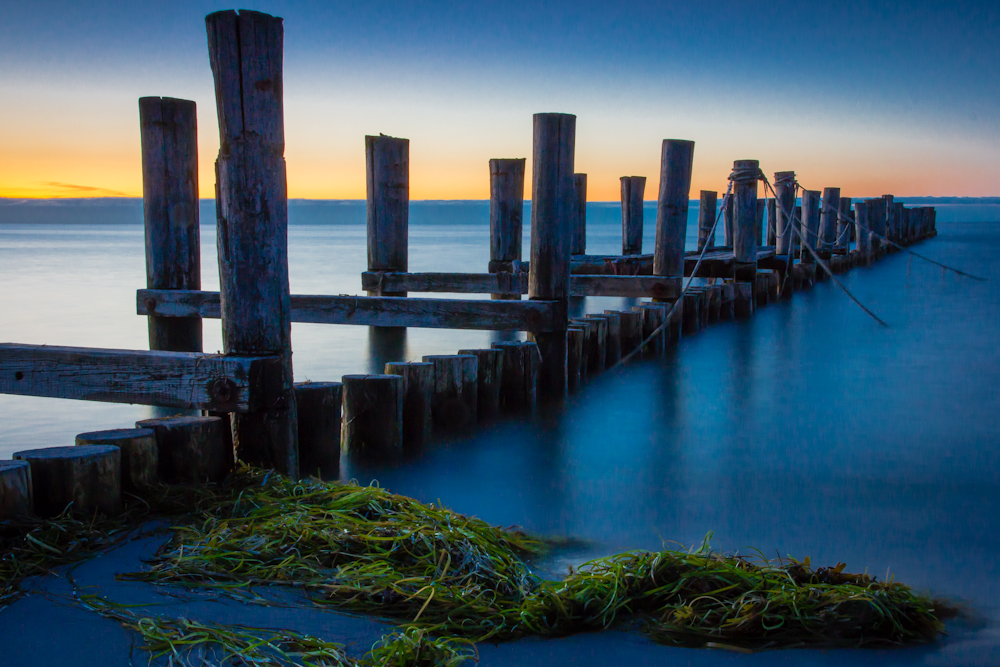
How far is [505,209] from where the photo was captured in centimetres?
1222

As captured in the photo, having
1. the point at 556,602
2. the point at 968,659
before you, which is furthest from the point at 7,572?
the point at 968,659

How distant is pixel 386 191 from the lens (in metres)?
9.75

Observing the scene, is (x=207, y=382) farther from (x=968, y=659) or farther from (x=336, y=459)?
(x=968, y=659)

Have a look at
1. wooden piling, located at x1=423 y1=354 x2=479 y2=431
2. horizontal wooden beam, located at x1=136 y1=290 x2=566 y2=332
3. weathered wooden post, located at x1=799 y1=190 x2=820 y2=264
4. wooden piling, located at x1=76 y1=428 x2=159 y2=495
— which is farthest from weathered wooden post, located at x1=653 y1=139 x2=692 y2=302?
weathered wooden post, located at x1=799 y1=190 x2=820 y2=264

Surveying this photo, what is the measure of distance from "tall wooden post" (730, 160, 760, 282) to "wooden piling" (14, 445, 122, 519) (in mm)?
10382

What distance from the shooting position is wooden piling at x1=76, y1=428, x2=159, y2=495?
3754 millimetres

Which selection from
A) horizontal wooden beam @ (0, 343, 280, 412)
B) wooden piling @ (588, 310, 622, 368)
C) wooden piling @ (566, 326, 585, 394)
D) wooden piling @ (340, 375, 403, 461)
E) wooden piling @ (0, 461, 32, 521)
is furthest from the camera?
wooden piling @ (588, 310, 622, 368)

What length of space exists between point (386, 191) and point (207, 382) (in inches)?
232

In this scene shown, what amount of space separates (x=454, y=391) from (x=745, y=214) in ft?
27.0

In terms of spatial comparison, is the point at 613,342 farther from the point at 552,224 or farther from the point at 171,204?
the point at 171,204

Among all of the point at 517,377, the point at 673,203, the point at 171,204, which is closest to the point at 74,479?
the point at 517,377

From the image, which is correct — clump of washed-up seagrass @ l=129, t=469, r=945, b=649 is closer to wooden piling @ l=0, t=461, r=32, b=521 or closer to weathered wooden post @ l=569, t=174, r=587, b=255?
wooden piling @ l=0, t=461, r=32, b=521

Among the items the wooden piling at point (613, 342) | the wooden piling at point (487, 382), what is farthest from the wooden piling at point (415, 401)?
the wooden piling at point (613, 342)

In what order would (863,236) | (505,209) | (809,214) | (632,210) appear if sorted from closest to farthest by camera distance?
1. (505,209)
2. (632,210)
3. (809,214)
4. (863,236)
